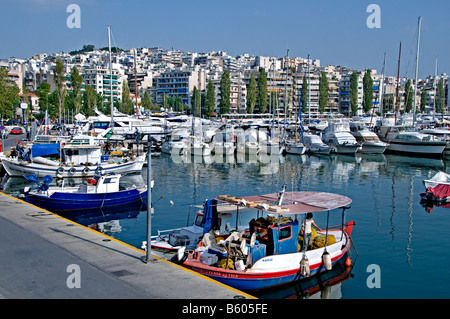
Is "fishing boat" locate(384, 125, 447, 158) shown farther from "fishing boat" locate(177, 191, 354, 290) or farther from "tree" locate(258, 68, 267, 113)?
"tree" locate(258, 68, 267, 113)

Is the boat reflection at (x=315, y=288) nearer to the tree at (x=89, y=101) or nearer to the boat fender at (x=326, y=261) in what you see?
the boat fender at (x=326, y=261)

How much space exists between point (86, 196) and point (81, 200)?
0.35m

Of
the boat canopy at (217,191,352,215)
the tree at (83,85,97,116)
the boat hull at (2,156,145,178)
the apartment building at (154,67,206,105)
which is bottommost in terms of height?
the boat hull at (2,156,145,178)

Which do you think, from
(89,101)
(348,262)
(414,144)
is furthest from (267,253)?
(89,101)

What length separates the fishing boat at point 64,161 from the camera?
35438 millimetres

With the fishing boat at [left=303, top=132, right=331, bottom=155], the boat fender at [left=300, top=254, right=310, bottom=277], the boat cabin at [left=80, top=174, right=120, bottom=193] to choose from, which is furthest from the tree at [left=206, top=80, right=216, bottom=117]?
the boat fender at [left=300, top=254, right=310, bottom=277]

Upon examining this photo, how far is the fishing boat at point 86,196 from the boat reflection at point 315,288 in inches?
553

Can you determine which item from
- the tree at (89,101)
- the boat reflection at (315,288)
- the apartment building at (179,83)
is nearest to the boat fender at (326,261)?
the boat reflection at (315,288)

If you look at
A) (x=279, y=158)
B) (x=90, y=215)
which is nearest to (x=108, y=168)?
(x=90, y=215)

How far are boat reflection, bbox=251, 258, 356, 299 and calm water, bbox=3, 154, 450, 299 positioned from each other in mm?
61

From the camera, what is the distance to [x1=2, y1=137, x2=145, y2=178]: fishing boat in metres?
35.4

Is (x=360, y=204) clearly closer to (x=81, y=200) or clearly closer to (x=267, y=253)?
(x=267, y=253)

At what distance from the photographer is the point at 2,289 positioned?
10.5 metres

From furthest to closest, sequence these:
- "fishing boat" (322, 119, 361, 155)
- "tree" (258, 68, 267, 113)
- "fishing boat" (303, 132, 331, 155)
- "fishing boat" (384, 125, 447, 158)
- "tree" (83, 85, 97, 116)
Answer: "tree" (258, 68, 267, 113), "tree" (83, 85, 97, 116), "fishing boat" (303, 132, 331, 155), "fishing boat" (322, 119, 361, 155), "fishing boat" (384, 125, 447, 158)
